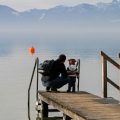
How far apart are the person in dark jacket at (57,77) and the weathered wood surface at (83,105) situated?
0.37 meters

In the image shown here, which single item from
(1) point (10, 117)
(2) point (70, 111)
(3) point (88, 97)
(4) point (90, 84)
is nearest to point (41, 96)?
(3) point (88, 97)

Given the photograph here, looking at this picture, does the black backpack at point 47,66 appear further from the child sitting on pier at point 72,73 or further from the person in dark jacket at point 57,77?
the child sitting on pier at point 72,73

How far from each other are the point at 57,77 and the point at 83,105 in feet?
11.3

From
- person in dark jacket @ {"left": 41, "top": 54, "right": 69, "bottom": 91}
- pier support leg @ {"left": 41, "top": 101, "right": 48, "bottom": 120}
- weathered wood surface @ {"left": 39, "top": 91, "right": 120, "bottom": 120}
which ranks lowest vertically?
pier support leg @ {"left": 41, "top": 101, "right": 48, "bottom": 120}

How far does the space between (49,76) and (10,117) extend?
1404 cm

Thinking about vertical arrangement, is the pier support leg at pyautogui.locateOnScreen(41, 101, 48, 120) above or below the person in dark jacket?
below

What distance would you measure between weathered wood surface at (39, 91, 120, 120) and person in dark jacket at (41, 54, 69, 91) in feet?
1.23

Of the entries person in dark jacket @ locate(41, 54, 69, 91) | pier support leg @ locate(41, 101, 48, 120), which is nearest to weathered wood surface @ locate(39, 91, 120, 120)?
person in dark jacket @ locate(41, 54, 69, 91)

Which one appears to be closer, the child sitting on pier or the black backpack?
the black backpack

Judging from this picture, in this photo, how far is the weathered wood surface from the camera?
1617cm

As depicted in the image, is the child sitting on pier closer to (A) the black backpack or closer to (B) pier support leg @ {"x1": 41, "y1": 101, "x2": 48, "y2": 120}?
(A) the black backpack

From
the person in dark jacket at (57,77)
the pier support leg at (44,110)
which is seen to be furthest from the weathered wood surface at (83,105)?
the pier support leg at (44,110)

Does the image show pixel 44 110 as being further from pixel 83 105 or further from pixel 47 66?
pixel 83 105

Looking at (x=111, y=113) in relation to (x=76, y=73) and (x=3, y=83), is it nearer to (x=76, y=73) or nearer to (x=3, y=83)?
(x=76, y=73)
